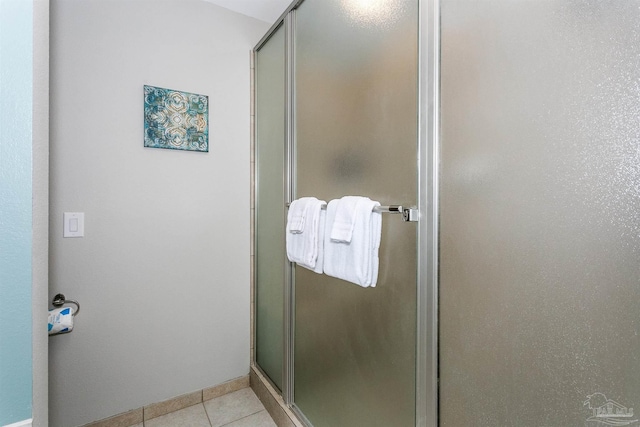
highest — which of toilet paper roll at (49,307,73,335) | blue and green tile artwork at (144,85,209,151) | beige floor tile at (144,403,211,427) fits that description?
blue and green tile artwork at (144,85,209,151)

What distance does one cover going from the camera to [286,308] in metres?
1.67

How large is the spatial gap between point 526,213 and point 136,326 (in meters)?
1.93

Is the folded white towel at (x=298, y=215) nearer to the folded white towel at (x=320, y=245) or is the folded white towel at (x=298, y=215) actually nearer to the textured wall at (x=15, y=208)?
the folded white towel at (x=320, y=245)

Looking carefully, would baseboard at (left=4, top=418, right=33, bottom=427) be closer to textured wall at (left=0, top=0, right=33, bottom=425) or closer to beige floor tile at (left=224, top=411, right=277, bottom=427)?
textured wall at (left=0, top=0, right=33, bottom=425)

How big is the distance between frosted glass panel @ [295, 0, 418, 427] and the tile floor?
40 centimetres

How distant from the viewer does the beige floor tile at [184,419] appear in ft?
5.63

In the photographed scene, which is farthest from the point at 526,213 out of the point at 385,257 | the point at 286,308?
the point at 286,308

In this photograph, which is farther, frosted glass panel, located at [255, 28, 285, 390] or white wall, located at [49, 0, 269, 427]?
frosted glass panel, located at [255, 28, 285, 390]

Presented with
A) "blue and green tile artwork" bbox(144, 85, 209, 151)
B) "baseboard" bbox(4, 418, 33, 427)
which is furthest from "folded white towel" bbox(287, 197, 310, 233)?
"baseboard" bbox(4, 418, 33, 427)

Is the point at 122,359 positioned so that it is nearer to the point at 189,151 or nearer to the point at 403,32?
the point at 189,151

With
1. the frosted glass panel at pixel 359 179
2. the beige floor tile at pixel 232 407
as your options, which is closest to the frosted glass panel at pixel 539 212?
the frosted glass panel at pixel 359 179

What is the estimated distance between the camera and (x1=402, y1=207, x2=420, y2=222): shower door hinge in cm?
96

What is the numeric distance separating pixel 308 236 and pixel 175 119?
44.6 inches

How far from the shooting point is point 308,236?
132cm
